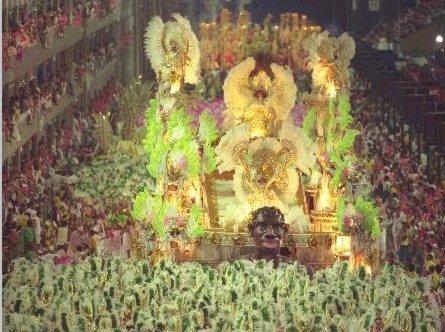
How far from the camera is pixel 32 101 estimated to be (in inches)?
1451

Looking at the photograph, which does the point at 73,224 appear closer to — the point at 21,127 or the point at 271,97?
the point at 271,97

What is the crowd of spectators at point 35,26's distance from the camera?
1340 inches

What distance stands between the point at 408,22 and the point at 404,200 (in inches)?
1317

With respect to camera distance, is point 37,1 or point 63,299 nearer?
point 63,299

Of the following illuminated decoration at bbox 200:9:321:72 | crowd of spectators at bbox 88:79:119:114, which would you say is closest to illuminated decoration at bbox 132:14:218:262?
crowd of spectators at bbox 88:79:119:114

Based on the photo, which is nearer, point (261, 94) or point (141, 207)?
point (141, 207)

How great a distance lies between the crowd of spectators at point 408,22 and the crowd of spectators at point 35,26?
18.0 m

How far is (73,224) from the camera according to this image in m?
30.0

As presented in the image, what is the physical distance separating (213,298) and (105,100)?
24.6m

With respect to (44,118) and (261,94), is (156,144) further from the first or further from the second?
(44,118)

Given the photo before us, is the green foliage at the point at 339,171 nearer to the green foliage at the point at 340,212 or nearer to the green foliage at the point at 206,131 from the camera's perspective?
the green foliage at the point at 340,212

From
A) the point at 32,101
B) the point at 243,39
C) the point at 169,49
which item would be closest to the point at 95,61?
the point at 243,39

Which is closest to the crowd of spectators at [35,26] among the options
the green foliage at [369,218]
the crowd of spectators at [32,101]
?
the crowd of spectators at [32,101]

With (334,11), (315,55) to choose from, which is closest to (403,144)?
(315,55)
